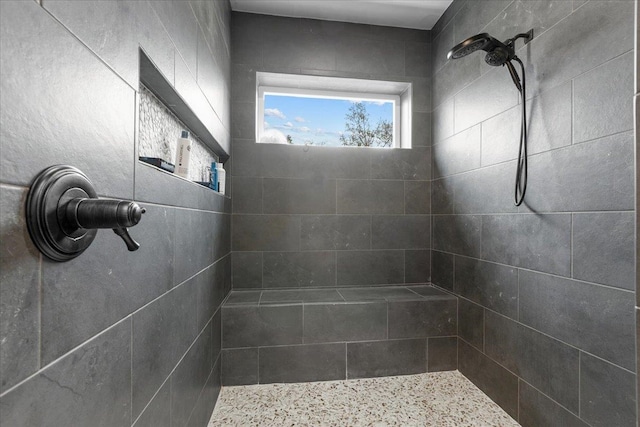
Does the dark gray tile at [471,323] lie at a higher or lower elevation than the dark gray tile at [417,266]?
lower

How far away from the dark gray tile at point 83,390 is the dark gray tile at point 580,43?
1.69 m

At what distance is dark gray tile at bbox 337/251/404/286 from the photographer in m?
2.18

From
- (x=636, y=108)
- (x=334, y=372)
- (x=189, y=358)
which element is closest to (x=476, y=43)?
(x=636, y=108)

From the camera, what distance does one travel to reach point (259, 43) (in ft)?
6.86

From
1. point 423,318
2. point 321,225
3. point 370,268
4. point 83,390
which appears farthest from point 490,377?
point 83,390

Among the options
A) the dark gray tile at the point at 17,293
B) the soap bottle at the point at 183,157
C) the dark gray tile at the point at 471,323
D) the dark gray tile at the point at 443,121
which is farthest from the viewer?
the dark gray tile at the point at 443,121

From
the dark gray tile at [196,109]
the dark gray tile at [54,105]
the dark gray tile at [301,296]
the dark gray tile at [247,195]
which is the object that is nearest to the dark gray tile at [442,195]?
the dark gray tile at [301,296]

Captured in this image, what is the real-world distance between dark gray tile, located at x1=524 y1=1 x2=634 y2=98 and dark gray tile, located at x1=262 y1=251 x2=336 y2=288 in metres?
1.60

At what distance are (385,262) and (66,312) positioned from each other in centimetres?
200

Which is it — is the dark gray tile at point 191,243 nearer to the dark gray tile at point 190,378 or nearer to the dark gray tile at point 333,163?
the dark gray tile at point 190,378

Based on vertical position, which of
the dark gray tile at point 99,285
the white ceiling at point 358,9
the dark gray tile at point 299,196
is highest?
the white ceiling at point 358,9

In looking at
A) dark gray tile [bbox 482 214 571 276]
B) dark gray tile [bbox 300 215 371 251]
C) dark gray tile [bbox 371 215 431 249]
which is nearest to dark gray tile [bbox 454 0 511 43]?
dark gray tile [bbox 482 214 571 276]

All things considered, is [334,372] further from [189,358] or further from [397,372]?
[189,358]

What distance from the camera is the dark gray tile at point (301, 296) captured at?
184 centimetres
